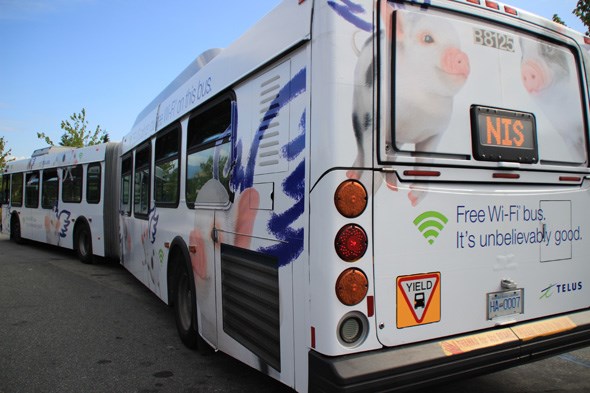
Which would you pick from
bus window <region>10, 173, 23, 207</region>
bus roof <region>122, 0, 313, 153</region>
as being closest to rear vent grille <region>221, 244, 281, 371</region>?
bus roof <region>122, 0, 313, 153</region>

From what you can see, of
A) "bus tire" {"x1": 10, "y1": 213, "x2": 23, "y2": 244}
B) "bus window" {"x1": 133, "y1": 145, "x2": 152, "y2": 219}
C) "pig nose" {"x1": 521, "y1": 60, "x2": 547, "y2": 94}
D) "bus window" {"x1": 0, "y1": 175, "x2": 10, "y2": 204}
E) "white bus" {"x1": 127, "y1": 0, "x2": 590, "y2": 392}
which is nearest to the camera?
"white bus" {"x1": 127, "y1": 0, "x2": 590, "y2": 392}

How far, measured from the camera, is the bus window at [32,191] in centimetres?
1378

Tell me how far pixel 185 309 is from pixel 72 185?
8249 millimetres

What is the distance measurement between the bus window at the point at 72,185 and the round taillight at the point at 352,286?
10.6 m

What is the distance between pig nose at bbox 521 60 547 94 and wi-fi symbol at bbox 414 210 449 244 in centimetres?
123

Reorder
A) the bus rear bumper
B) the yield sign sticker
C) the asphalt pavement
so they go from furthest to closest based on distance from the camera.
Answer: the asphalt pavement → the yield sign sticker → the bus rear bumper

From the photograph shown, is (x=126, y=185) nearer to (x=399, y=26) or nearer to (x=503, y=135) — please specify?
(x=399, y=26)

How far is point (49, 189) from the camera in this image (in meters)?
13.0

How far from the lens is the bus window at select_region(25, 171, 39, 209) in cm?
1378

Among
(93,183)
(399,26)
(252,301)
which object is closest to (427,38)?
(399,26)

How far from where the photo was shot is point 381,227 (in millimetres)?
2551

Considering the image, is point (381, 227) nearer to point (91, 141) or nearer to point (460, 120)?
point (460, 120)

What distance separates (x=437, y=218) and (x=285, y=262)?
0.94m

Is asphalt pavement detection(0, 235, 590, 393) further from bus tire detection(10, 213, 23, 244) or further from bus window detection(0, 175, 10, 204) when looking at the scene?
bus window detection(0, 175, 10, 204)
